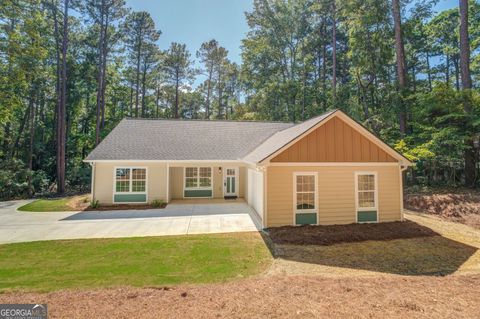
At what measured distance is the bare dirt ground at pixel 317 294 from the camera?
4.05 meters

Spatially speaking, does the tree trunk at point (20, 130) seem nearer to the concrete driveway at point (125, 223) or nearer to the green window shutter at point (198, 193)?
the concrete driveway at point (125, 223)

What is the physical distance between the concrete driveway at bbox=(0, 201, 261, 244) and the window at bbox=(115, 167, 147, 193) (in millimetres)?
1787

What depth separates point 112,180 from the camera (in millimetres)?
13484

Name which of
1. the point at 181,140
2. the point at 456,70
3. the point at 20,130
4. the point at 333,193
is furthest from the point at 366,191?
the point at 20,130

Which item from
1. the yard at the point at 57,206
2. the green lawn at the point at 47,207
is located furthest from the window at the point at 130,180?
the green lawn at the point at 47,207

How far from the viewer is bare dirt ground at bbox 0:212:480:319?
4.05 metres

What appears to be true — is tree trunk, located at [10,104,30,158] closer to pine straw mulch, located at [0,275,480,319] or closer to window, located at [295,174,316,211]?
pine straw mulch, located at [0,275,480,319]

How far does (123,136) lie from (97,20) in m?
14.4

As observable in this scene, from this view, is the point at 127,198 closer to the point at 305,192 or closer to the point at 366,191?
the point at 305,192

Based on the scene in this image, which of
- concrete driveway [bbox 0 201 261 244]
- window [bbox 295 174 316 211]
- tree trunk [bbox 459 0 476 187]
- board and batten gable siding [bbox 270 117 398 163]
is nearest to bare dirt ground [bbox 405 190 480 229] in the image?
tree trunk [bbox 459 0 476 187]

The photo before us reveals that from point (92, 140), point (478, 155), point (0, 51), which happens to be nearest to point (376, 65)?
point (478, 155)

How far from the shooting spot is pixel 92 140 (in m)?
26.0

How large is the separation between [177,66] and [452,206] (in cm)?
3211

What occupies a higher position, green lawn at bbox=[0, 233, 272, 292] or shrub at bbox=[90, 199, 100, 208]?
shrub at bbox=[90, 199, 100, 208]
